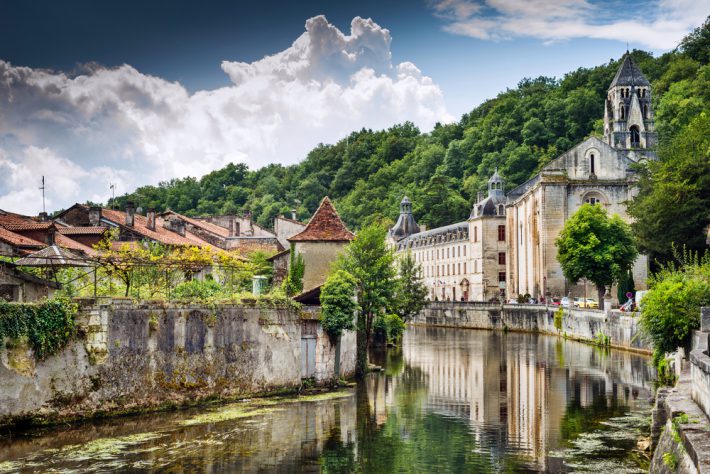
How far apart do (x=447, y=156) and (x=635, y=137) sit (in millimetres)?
54739

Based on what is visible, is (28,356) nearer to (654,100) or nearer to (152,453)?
(152,453)

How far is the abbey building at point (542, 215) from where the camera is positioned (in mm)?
82125

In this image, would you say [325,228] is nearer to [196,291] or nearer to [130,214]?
[196,291]

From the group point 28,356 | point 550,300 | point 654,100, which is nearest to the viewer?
point 28,356

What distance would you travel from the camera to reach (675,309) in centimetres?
2816

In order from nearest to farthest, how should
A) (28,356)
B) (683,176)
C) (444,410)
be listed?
(28,356), (444,410), (683,176)

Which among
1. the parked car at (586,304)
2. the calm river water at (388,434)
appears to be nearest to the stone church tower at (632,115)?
the parked car at (586,304)

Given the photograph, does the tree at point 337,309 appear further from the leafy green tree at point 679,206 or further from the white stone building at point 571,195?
the white stone building at point 571,195

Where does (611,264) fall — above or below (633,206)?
below

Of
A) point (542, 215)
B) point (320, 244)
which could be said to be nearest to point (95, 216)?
point (320, 244)

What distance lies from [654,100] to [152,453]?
10955 cm

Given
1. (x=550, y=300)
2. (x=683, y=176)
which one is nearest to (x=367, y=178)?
(x=550, y=300)

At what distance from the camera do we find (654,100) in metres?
117

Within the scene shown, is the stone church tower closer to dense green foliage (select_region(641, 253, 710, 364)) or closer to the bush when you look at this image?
dense green foliage (select_region(641, 253, 710, 364))
